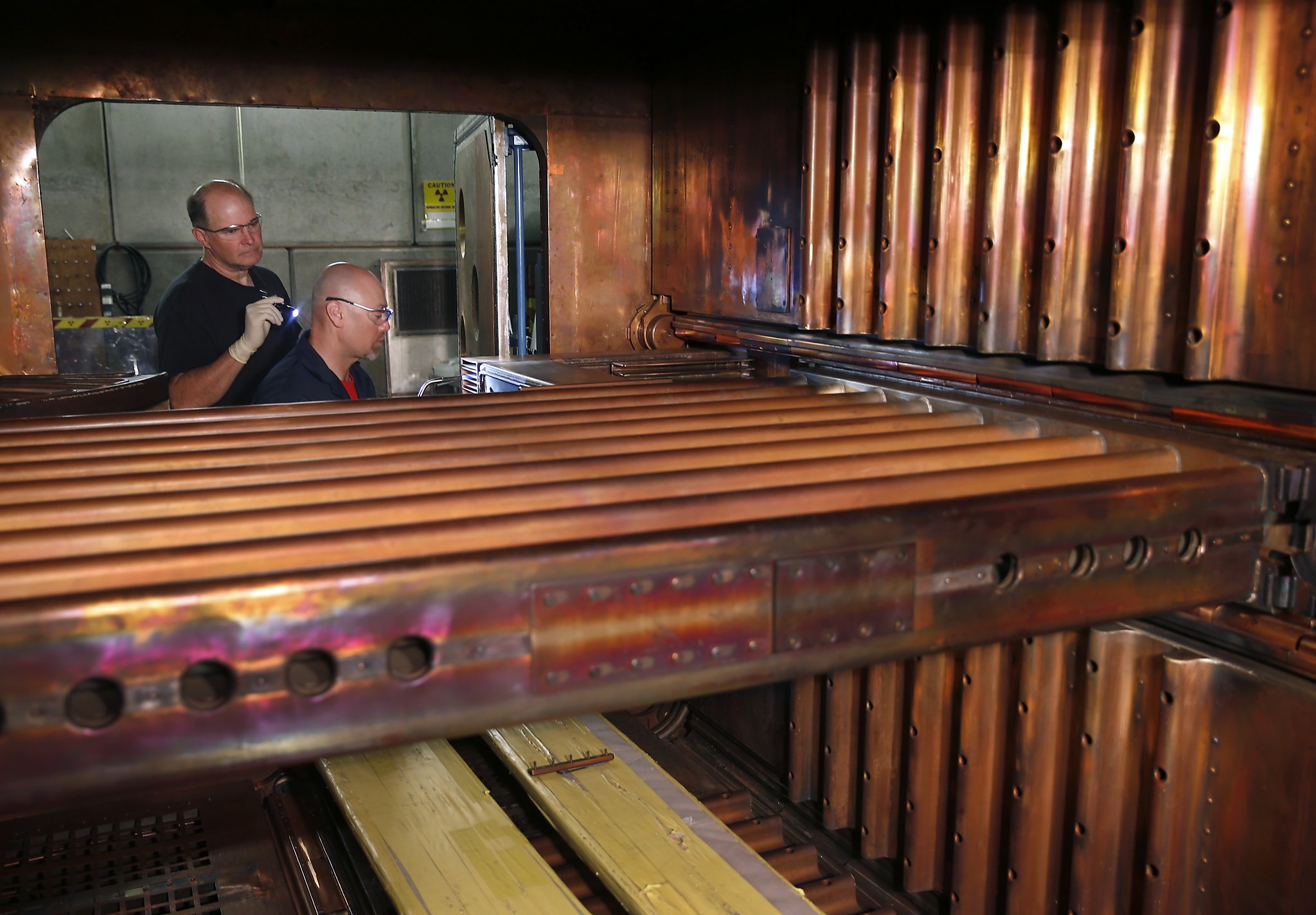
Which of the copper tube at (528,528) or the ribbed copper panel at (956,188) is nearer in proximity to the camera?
the copper tube at (528,528)

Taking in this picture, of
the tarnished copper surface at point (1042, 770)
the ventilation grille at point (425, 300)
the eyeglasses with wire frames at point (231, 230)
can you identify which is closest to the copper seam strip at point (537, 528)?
the tarnished copper surface at point (1042, 770)

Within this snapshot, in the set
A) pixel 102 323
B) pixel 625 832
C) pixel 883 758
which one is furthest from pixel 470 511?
pixel 102 323

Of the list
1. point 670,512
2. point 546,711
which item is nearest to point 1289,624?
point 670,512

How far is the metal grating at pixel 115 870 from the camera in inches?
77.0

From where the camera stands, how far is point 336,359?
3.10m

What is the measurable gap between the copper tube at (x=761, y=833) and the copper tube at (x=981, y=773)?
0.51 metres

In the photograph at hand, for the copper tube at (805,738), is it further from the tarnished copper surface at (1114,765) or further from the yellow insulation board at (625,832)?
the tarnished copper surface at (1114,765)

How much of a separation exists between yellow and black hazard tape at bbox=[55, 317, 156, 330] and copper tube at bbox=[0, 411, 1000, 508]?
6337 millimetres

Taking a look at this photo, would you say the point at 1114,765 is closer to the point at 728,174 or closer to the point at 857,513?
A: the point at 857,513

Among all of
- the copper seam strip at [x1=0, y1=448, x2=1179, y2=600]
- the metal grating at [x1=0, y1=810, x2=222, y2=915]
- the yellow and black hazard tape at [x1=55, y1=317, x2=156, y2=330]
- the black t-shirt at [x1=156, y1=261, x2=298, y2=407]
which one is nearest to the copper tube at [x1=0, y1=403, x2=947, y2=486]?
the copper seam strip at [x1=0, y1=448, x2=1179, y2=600]

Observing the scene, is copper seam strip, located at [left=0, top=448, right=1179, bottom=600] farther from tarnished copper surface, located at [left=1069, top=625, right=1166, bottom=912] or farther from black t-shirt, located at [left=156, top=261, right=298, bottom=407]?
black t-shirt, located at [left=156, top=261, right=298, bottom=407]

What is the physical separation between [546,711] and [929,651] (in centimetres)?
53

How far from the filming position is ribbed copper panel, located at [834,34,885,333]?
2.76 meters

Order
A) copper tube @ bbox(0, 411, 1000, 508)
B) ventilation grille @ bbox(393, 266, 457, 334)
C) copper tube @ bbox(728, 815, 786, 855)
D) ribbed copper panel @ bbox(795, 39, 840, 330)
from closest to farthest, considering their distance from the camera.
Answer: copper tube @ bbox(0, 411, 1000, 508) < copper tube @ bbox(728, 815, 786, 855) < ribbed copper panel @ bbox(795, 39, 840, 330) < ventilation grille @ bbox(393, 266, 457, 334)
